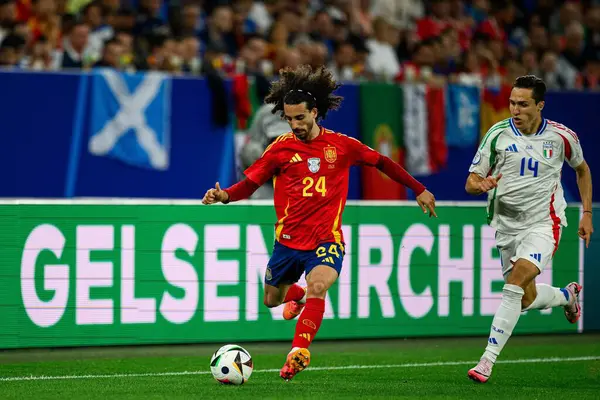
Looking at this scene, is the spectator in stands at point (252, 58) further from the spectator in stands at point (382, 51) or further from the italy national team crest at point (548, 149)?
the italy national team crest at point (548, 149)

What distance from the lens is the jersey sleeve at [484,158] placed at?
8.52 m

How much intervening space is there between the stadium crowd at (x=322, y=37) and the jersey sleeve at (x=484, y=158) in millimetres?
6466

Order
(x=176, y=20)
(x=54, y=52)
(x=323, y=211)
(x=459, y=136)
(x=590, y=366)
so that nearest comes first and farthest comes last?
1. (x=323, y=211)
2. (x=590, y=366)
3. (x=54, y=52)
4. (x=176, y=20)
5. (x=459, y=136)

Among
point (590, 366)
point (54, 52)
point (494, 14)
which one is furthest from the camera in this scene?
point (494, 14)

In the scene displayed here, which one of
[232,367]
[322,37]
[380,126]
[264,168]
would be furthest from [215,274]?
[322,37]

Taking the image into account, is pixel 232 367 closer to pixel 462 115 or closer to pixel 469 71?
pixel 462 115

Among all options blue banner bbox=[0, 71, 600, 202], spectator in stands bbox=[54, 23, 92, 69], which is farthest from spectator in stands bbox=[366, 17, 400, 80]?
spectator in stands bbox=[54, 23, 92, 69]

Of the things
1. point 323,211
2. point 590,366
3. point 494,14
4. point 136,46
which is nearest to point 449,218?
point 590,366

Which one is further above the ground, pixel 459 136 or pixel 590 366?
pixel 459 136

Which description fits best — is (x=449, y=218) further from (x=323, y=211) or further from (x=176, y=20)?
(x=176, y=20)

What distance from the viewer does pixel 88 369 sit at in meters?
8.81

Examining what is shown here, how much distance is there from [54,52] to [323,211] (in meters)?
7.10

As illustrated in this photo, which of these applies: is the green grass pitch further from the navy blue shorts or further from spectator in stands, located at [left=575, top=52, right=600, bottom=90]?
spectator in stands, located at [left=575, top=52, right=600, bottom=90]

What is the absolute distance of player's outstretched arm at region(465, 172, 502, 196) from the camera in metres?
8.03
